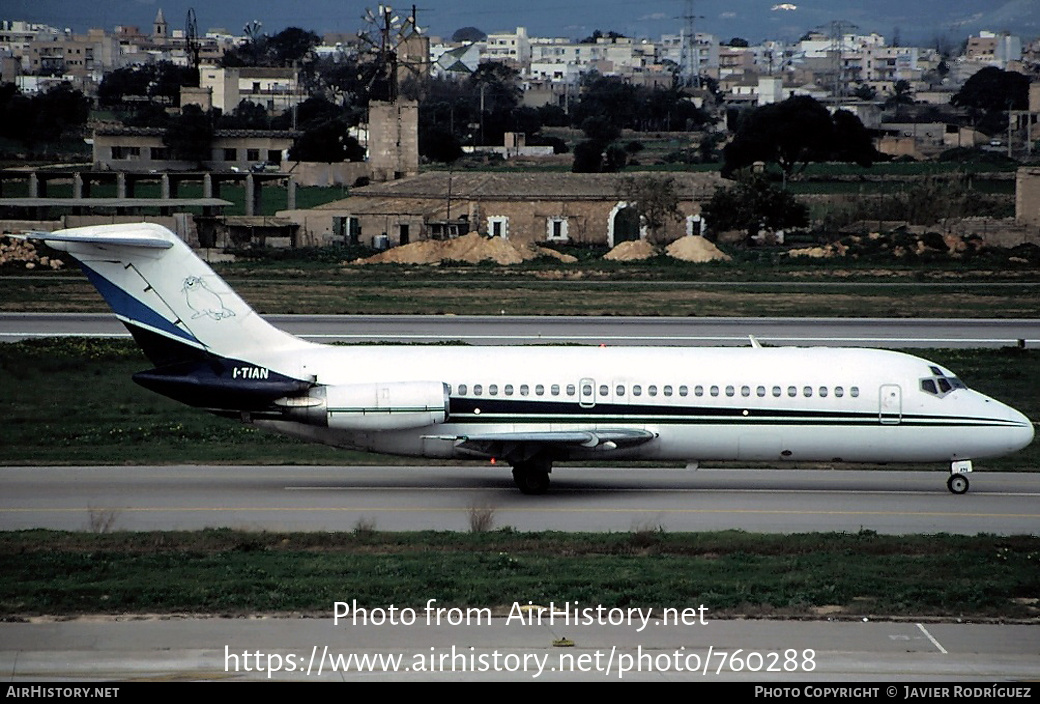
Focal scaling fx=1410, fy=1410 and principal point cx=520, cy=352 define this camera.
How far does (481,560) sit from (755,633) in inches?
203

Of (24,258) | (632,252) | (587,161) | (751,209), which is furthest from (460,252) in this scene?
(587,161)

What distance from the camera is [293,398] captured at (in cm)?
2753

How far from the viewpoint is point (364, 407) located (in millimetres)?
27453

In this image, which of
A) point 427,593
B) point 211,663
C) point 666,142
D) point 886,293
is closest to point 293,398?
point 427,593

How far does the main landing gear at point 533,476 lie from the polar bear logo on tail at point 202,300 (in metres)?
6.60

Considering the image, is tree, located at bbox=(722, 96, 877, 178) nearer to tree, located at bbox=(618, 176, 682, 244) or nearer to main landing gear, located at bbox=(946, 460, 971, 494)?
tree, located at bbox=(618, 176, 682, 244)

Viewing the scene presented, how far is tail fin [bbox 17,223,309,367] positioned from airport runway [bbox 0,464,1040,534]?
284 centimetres

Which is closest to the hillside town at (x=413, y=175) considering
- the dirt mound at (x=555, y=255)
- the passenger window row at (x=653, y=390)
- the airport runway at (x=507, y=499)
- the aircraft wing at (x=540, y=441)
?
the airport runway at (x=507, y=499)

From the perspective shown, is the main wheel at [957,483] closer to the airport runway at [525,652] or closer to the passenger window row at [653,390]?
the passenger window row at [653,390]

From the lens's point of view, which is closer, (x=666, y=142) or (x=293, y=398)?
(x=293, y=398)

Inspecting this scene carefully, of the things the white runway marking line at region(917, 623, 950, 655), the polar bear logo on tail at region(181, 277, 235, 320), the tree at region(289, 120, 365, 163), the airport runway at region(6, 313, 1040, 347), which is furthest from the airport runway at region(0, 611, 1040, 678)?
the tree at region(289, 120, 365, 163)

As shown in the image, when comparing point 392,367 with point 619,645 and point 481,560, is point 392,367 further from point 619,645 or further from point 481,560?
point 619,645
